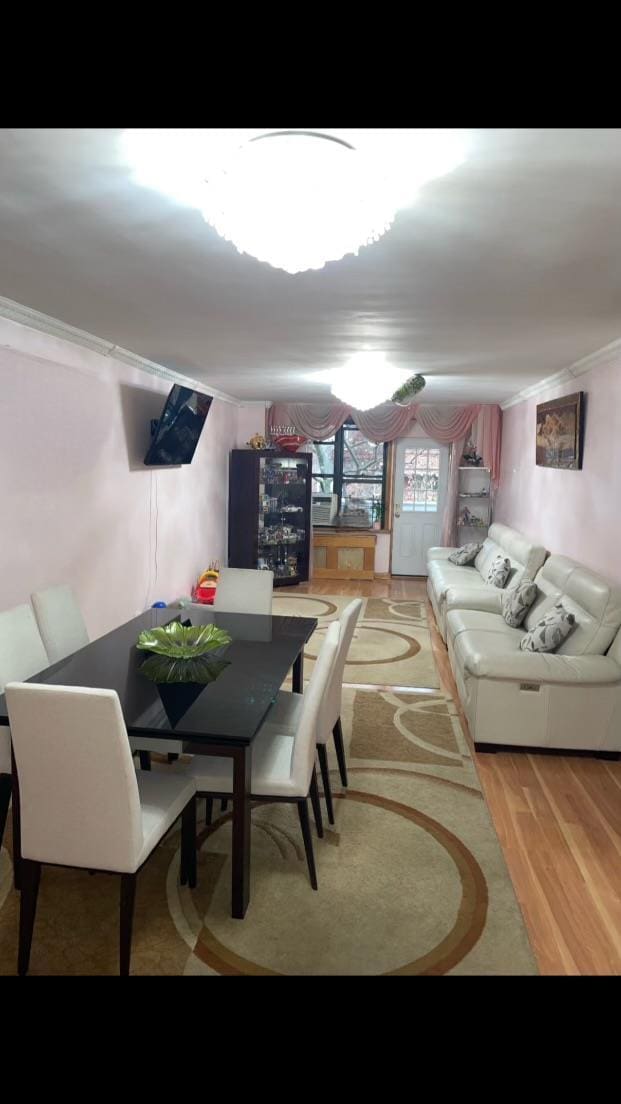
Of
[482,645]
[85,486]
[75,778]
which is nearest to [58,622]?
[85,486]

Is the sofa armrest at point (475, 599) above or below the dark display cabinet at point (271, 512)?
below

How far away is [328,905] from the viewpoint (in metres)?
2.43

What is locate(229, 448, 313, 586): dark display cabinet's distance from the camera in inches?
324

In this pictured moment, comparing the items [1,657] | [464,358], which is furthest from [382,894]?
[464,358]

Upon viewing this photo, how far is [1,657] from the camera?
2799mm

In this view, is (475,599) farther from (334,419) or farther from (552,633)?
(334,419)

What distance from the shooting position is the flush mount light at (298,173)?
4.76ft

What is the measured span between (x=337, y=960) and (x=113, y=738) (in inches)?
39.0

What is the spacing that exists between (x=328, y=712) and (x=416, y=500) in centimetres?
639

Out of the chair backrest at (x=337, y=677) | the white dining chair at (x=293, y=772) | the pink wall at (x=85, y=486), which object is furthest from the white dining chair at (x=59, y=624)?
the chair backrest at (x=337, y=677)

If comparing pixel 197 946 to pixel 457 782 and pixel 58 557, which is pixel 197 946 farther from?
pixel 58 557

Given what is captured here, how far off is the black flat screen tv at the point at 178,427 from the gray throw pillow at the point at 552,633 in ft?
9.80

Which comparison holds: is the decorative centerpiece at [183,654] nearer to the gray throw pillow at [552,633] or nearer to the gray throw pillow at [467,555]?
the gray throw pillow at [552,633]
